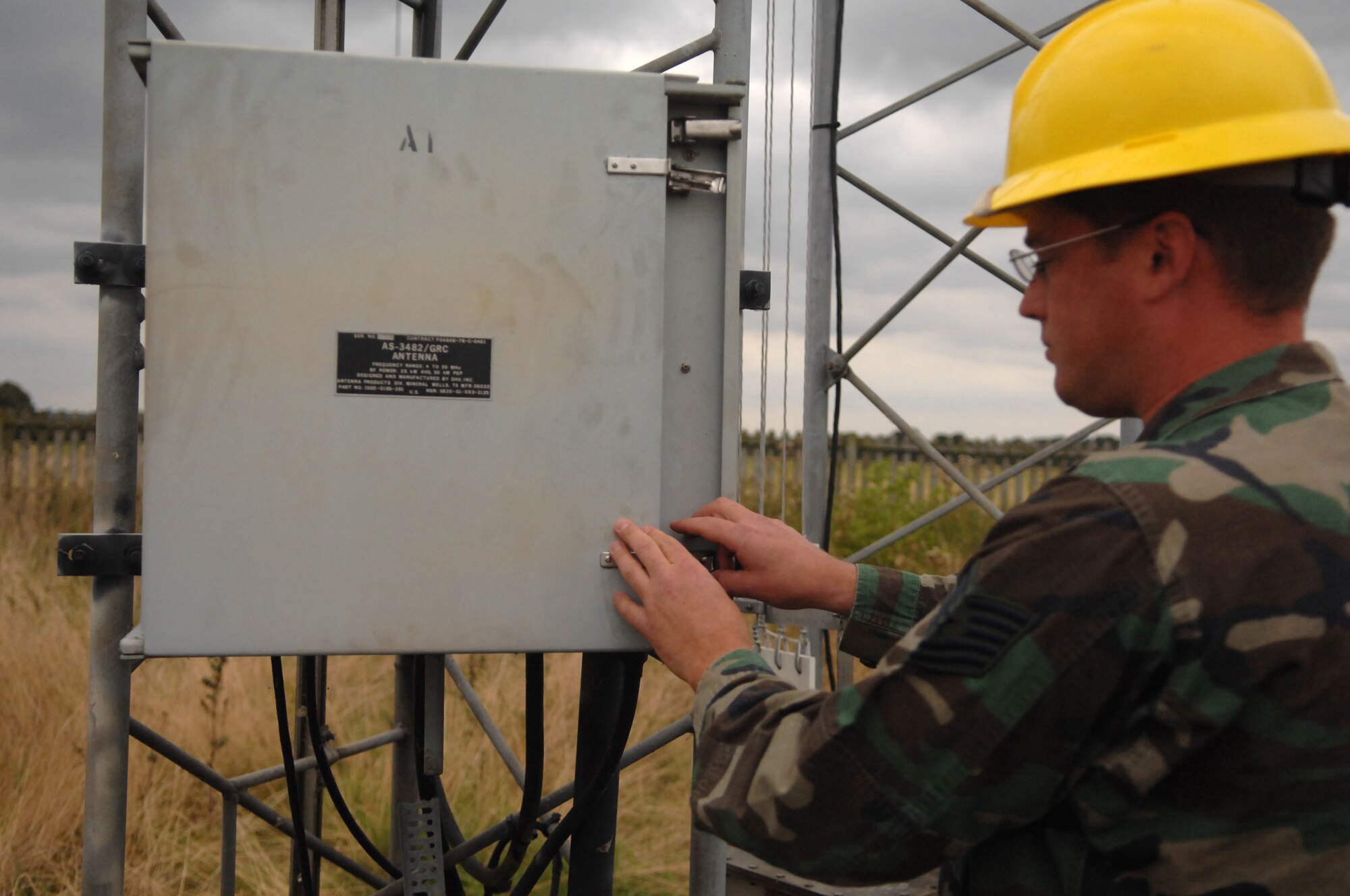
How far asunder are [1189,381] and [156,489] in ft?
4.17

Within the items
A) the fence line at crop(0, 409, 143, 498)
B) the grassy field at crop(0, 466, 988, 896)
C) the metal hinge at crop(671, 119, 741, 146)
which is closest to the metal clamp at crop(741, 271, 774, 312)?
the metal hinge at crop(671, 119, 741, 146)

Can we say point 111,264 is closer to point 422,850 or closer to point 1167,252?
point 422,850

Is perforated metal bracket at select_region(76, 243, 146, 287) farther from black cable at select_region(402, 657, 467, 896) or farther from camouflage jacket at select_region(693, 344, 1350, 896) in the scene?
camouflage jacket at select_region(693, 344, 1350, 896)

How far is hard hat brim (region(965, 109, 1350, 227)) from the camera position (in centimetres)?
104

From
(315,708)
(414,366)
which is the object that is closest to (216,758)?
(315,708)

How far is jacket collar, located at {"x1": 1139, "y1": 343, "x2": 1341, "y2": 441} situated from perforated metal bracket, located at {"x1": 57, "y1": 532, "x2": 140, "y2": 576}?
146 cm

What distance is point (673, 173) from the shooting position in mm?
1578

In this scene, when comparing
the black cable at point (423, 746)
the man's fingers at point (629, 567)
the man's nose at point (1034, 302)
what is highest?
the man's nose at point (1034, 302)

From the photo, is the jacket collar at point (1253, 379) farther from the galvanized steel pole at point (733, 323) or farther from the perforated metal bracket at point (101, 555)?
the perforated metal bracket at point (101, 555)

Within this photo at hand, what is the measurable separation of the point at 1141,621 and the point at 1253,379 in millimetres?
308

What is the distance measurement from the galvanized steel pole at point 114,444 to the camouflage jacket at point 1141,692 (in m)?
1.17

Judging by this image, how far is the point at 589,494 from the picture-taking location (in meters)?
1.53

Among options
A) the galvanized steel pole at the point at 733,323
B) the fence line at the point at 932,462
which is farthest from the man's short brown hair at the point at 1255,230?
the fence line at the point at 932,462

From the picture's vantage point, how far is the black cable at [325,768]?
216 cm
